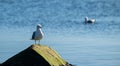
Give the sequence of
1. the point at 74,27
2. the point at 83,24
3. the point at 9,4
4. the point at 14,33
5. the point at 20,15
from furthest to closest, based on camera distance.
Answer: the point at 9,4
the point at 20,15
the point at 83,24
the point at 74,27
the point at 14,33

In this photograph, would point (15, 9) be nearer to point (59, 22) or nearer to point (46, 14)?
point (46, 14)

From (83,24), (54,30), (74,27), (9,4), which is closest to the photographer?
(54,30)

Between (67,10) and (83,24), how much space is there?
11.4 m

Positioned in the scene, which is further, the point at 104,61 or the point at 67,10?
the point at 67,10

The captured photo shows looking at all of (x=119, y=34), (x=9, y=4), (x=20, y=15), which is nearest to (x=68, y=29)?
(x=119, y=34)

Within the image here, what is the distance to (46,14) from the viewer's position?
51.5 meters

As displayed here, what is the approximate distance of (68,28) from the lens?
4016 centimetres

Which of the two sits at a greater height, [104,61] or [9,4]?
[9,4]

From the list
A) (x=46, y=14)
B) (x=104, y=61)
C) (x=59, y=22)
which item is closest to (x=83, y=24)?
(x=59, y=22)

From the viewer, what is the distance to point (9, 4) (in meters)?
62.2

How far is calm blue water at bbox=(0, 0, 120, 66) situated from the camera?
1040 inches

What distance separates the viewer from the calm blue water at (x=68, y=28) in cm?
2640

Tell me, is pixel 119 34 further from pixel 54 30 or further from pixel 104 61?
pixel 104 61

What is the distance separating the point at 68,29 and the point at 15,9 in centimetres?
1785
